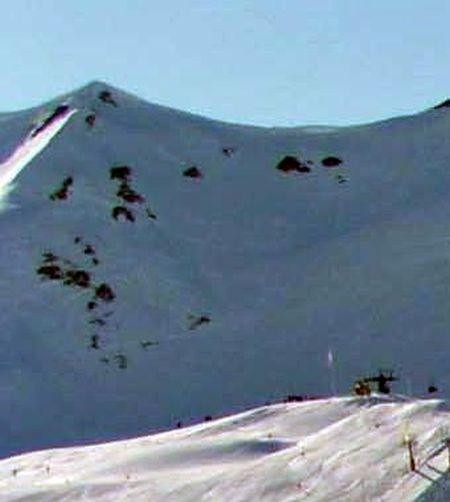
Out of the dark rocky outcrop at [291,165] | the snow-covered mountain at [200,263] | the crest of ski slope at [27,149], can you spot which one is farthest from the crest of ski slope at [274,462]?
the dark rocky outcrop at [291,165]

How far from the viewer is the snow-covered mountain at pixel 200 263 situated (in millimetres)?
18562

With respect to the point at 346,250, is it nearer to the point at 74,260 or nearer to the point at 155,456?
the point at 74,260

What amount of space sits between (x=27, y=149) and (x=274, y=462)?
2103cm

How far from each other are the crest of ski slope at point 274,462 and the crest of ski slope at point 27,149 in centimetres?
1575

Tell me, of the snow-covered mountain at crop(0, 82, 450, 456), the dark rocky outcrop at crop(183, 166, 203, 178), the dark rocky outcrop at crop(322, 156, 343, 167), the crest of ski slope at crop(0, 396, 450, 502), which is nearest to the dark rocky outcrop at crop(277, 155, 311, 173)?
the snow-covered mountain at crop(0, 82, 450, 456)

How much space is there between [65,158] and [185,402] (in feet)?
Result: 30.9

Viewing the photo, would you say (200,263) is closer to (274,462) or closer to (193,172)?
(193,172)

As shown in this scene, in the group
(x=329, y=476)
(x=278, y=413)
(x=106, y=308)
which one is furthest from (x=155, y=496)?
(x=106, y=308)

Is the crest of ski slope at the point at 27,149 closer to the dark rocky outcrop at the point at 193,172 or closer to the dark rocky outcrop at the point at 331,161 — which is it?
the dark rocky outcrop at the point at 193,172

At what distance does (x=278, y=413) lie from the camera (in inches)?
400

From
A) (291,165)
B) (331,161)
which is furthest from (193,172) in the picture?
(331,161)

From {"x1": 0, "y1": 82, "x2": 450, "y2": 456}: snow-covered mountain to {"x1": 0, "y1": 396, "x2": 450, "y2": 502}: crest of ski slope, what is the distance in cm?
721

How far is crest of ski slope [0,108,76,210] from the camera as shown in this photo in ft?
86.5

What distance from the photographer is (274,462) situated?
819cm
